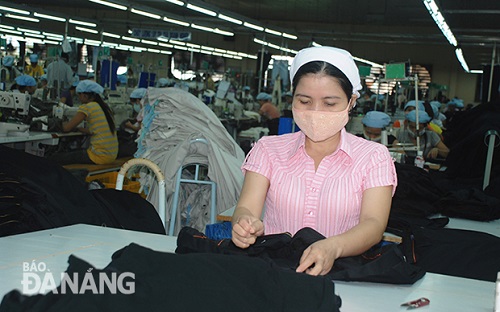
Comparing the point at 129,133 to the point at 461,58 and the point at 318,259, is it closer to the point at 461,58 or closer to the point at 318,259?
the point at 318,259

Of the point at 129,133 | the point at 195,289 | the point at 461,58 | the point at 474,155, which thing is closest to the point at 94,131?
the point at 129,133

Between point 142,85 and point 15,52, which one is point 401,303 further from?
point 15,52

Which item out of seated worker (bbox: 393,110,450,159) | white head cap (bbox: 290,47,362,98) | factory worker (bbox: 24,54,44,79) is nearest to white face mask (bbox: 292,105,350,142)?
white head cap (bbox: 290,47,362,98)

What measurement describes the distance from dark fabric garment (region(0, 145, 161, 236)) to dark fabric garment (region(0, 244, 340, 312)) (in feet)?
3.29

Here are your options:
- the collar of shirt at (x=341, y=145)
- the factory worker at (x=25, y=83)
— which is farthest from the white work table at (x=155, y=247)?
the factory worker at (x=25, y=83)

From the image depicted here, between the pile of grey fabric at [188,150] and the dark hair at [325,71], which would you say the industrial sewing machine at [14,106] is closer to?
the pile of grey fabric at [188,150]

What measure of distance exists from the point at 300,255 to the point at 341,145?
485 mm

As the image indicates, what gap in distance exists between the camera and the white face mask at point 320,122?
202 cm

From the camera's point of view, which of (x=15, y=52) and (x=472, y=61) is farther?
(x=472, y=61)

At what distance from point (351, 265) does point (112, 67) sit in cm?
1192

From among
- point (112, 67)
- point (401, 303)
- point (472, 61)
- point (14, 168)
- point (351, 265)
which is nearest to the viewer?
point (401, 303)

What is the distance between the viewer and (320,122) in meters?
2.02

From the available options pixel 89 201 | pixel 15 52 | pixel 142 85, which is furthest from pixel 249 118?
pixel 89 201

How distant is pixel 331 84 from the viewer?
199 centimetres
